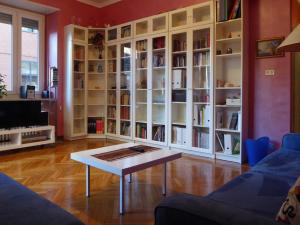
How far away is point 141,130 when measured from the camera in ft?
16.8

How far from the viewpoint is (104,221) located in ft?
6.87

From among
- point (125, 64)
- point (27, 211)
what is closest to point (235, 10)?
point (125, 64)

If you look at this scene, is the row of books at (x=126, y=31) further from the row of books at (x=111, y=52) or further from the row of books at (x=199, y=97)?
the row of books at (x=199, y=97)

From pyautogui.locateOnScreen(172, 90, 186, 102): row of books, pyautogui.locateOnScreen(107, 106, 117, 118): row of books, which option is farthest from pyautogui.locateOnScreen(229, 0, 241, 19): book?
pyautogui.locateOnScreen(107, 106, 117, 118): row of books

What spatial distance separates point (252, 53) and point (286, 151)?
74.0 inches

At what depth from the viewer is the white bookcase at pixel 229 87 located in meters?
3.87

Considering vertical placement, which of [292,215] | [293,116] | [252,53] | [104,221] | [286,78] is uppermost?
[252,53]

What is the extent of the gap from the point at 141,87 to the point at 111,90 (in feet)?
2.75

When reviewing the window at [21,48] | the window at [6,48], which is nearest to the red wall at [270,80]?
the window at [21,48]

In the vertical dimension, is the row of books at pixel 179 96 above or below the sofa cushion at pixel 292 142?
above

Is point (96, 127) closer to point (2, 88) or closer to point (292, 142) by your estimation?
point (2, 88)

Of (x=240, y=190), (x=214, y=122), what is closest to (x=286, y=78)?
(x=214, y=122)

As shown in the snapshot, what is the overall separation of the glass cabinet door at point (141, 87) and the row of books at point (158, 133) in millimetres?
→ 219

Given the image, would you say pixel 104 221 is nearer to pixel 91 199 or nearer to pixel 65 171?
pixel 91 199
